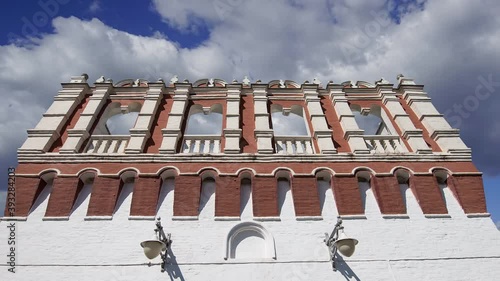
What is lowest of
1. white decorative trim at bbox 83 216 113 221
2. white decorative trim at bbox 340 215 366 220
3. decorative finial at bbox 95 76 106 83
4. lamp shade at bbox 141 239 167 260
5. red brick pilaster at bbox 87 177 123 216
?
lamp shade at bbox 141 239 167 260

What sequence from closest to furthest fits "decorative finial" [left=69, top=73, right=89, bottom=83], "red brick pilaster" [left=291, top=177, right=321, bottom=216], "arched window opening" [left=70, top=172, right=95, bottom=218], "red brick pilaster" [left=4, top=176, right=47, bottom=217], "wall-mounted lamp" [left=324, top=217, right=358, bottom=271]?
"wall-mounted lamp" [left=324, top=217, right=358, bottom=271] < "red brick pilaster" [left=4, top=176, right=47, bottom=217] < "arched window opening" [left=70, top=172, right=95, bottom=218] < "red brick pilaster" [left=291, top=177, right=321, bottom=216] < "decorative finial" [left=69, top=73, right=89, bottom=83]

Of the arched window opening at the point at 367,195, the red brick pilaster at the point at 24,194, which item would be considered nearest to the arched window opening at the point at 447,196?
the arched window opening at the point at 367,195

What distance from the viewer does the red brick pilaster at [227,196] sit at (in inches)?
400

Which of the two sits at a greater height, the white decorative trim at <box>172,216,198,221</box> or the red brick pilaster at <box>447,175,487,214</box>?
the red brick pilaster at <box>447,175,487,214</box>

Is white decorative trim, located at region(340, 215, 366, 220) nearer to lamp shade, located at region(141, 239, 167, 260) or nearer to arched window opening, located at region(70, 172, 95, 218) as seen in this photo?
lamp shade, located at region(141, 239, 167, 260)

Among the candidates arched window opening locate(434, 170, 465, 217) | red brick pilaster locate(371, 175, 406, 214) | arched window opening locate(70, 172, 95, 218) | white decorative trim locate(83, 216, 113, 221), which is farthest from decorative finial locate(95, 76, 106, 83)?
arched window opening locate(434, 170, 465, 217)

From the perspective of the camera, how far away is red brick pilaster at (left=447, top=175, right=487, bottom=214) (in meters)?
10.6

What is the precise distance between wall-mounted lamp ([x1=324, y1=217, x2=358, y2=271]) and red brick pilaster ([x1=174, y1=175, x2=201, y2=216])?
3935 millimetres

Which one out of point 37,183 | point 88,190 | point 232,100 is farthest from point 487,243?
point 37,183

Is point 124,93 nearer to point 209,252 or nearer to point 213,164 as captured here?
point 213,164

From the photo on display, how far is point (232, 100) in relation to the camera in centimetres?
1403

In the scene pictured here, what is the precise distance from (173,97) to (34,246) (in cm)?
731

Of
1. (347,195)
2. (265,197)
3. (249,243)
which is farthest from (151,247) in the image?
(347,195)

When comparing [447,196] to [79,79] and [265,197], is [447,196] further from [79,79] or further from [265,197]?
[79,79]
